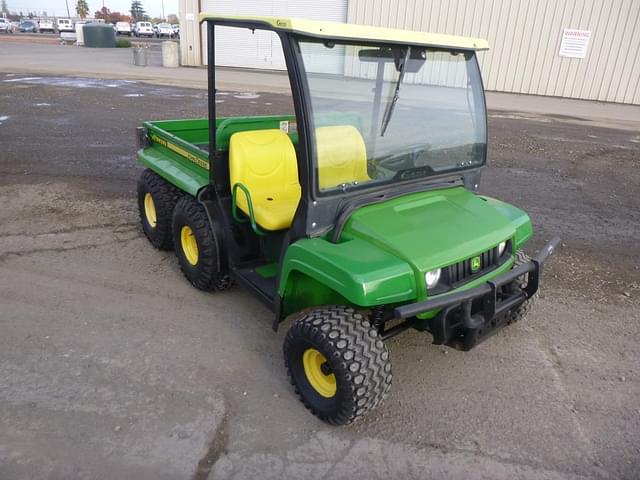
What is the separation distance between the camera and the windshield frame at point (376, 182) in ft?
7.79

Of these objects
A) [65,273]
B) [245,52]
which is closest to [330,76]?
[65,273]

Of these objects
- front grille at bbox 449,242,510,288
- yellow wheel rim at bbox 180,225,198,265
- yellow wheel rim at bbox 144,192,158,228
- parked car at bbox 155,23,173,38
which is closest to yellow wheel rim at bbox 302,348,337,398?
front grille at bbox 449,242,510,288

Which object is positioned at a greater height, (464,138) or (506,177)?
(464,138)

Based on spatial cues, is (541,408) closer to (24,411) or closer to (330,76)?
(330,76)

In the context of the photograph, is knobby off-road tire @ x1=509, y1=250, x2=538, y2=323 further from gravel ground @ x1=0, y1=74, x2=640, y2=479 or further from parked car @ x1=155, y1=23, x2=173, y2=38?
parked car @ x1=155, y1=23, x2=173, y2=38

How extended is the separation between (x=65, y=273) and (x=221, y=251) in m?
1.42

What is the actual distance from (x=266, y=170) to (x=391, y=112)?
41.2 inches

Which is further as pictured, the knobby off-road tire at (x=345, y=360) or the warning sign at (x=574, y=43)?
the warning sign at (x=574, y=43)

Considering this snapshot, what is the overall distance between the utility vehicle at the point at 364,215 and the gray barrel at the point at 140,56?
18.1m

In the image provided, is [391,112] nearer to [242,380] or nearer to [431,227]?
[431,227]

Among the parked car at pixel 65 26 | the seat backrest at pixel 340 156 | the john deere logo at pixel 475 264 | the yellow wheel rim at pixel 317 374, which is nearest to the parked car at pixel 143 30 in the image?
the parked car at pixel 65 26

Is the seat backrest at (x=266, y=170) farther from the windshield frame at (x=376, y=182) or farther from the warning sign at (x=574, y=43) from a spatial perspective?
the warning sign at (x=574, y=43)

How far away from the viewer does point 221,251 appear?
131 inches

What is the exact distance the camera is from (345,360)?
2.34m
